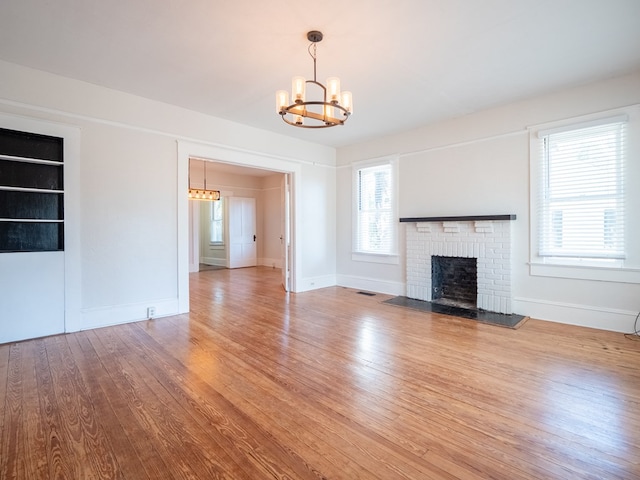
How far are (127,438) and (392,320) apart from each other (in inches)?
124

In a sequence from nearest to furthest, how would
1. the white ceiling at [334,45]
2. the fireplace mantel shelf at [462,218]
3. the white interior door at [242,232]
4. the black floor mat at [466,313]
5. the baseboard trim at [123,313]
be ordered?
the white ceiling at [334,45] → the baseboard trim at [123,313] → the black floor mat at [466,313] → the fireplace mantel shelf at [462,218] → the white interior door at [242,232]

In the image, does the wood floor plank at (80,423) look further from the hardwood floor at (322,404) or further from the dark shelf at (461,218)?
the dark shelf at (461,218)

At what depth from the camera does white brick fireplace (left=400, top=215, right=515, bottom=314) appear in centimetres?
444

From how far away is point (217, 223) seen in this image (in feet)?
33.6

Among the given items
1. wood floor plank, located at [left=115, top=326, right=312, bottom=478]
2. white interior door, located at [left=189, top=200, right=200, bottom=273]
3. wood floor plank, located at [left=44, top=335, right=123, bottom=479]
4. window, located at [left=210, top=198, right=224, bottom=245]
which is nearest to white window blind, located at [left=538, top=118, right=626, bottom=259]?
wood floor plank, located at [left=115, top=326, right=312, bottom=478]

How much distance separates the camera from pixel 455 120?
496 cm

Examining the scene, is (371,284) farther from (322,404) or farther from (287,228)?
(322,404)

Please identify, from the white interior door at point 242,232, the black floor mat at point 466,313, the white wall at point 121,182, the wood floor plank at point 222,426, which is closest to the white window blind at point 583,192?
the black floor mat at point 466,313

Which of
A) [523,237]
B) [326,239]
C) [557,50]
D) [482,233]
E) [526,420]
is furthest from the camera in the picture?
[326,239]

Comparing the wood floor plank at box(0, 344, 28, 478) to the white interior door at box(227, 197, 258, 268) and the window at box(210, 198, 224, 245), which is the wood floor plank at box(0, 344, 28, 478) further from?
the window at box(210, 198, 224, 245)

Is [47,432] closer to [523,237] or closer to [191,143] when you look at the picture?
[191,143]

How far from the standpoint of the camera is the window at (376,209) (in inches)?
229

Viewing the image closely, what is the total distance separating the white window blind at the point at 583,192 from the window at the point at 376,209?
2295mm

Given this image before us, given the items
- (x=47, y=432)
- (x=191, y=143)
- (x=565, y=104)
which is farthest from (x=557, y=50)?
(x=47, y=432)
